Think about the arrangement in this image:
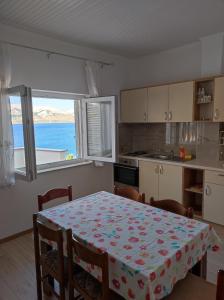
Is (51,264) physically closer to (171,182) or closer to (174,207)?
(174,207)

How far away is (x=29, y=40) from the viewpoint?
9.30 feet

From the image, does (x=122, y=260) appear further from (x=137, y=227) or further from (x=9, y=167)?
(x=9, y=167)

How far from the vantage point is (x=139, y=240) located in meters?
1.38

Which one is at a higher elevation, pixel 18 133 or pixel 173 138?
pixel 18 133

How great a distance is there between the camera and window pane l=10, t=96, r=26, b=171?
2586mm

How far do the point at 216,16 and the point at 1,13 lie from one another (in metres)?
→ 2.33

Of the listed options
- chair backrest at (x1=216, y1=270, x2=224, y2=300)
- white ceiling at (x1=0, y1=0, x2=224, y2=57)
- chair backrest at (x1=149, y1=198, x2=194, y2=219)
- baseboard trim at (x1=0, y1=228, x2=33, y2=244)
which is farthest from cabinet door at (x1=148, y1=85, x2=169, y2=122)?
chair backrest at (x1=216, y1=270, x2=224, y2=300)

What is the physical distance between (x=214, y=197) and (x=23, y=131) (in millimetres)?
2509

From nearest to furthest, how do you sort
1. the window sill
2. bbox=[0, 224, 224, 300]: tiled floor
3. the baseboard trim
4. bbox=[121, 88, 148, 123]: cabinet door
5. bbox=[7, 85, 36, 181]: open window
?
bbox=[0, 224, 224, 300]: tiled floor, bbox=[7, 85, 36, 181]: open window, the baseboard trim, the window sill, bbox=[121, 88, 148, 123]: cabinet door

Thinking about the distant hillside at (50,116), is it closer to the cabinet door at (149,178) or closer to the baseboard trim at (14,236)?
the cabinet door at (149,178)

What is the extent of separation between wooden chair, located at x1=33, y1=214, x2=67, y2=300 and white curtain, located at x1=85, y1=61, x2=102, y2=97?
236 cm

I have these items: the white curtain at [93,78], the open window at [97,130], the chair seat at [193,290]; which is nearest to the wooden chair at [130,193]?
the chair seat at [193,290]

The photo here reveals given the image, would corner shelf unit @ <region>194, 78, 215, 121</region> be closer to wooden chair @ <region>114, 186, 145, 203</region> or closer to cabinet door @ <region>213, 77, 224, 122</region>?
cabinet door @ <region>213, 77, 224, 122</region>

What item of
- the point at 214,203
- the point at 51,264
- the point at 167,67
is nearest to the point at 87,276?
the point at 51,264
